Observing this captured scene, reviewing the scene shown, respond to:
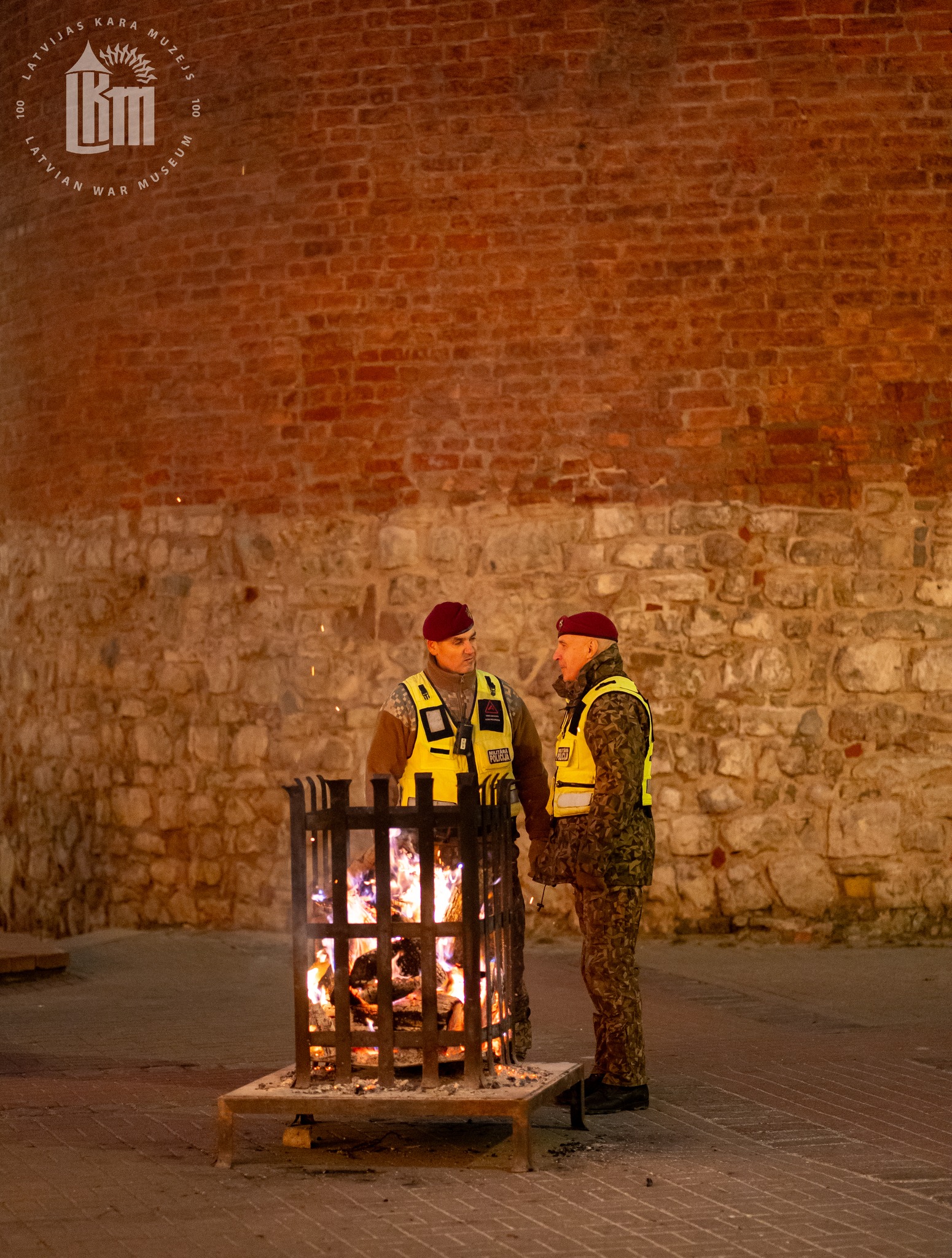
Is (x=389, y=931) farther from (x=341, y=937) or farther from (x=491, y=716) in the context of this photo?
(x=491, y=716)

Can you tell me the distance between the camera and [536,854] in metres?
7.04

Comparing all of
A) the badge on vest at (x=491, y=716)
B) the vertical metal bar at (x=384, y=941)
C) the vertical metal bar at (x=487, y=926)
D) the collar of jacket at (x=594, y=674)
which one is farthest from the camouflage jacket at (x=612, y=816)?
the vertical metal bar at (x=384, y=941)

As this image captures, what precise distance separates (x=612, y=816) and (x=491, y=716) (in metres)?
0.64

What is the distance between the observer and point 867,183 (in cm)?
1094

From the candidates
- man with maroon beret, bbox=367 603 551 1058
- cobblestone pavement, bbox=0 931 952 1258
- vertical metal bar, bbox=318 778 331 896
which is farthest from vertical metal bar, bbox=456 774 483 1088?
man with maroon beret, bbox=367 603 551 1058

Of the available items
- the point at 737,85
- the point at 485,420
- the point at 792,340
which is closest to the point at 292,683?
the point at 485,420

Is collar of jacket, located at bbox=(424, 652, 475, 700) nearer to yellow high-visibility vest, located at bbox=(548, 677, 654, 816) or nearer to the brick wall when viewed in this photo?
yellow high-visibility vest, located at bbox=(548, 677, 654, 816)

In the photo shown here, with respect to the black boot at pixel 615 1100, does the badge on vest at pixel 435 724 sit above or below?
above

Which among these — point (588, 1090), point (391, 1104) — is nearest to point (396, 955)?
point (391, 1104)

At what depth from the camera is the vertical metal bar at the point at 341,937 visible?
596 centimetres

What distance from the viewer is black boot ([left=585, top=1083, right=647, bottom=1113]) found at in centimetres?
673

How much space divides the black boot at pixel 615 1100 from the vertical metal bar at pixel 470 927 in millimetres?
904

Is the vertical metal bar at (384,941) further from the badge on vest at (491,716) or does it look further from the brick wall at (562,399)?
the brick wall at (562,399)

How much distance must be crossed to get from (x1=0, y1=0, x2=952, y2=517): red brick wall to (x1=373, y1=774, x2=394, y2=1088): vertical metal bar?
5.58m
